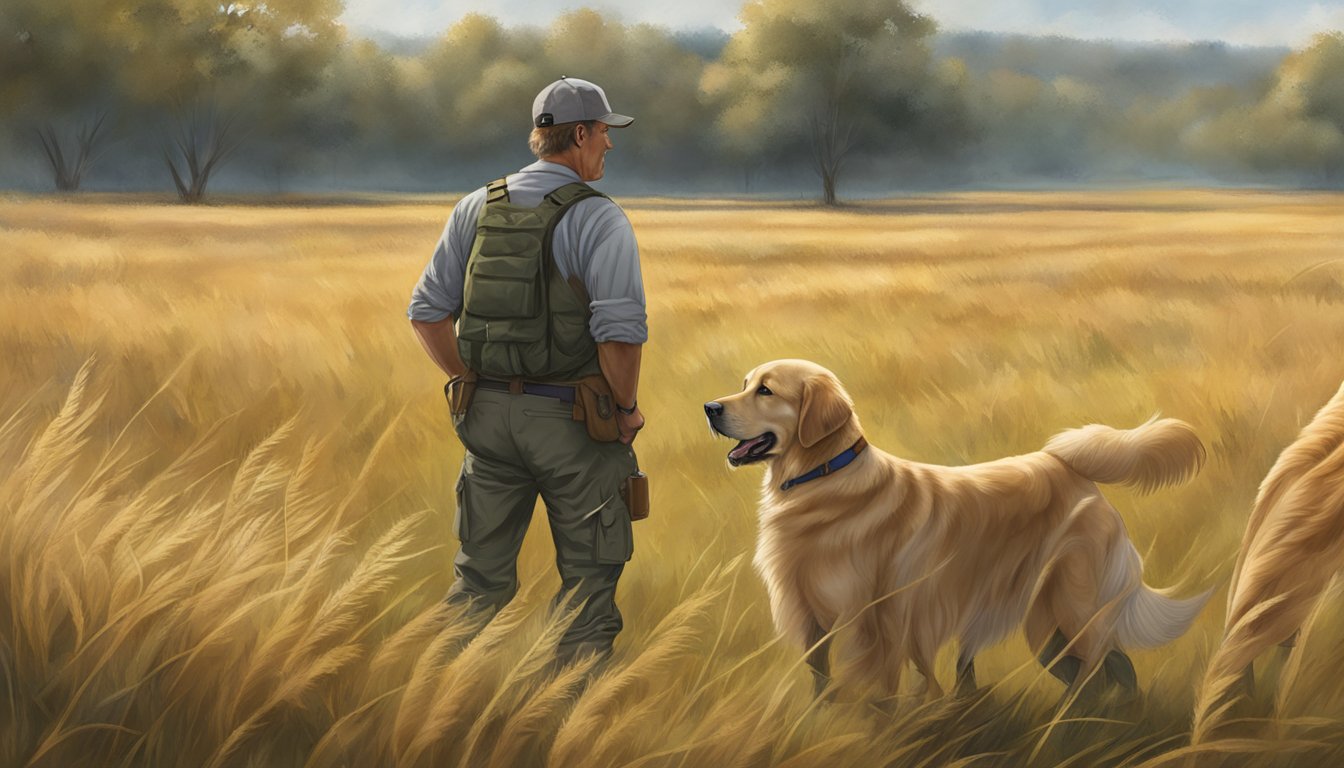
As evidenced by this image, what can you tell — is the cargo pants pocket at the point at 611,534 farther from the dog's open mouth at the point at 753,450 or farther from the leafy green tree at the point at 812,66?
the leafy green tree at the point at 812,66

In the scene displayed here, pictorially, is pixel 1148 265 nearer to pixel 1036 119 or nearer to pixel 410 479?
pixel 410 479

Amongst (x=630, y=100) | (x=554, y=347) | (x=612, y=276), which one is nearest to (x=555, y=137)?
(x=612, y=276)

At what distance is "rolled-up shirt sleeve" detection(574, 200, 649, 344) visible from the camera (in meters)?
4.03

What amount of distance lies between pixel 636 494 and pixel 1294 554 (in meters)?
2.09

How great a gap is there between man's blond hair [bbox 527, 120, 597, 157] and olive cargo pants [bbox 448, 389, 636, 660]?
841mm

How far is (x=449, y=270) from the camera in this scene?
14.5ft

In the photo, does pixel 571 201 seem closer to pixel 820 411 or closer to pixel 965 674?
pixel 820 411

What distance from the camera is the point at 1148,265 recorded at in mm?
15359

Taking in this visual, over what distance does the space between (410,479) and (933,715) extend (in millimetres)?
3447

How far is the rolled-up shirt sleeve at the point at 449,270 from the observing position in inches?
171

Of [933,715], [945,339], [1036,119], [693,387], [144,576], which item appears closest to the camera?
[933,715]

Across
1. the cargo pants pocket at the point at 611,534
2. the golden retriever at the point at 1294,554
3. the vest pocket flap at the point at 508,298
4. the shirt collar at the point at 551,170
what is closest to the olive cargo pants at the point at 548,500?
the cargo pants pocket at the point at 611,534

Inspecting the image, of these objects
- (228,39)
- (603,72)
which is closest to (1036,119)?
(603,72)

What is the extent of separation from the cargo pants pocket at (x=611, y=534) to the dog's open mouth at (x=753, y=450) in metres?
0.42
